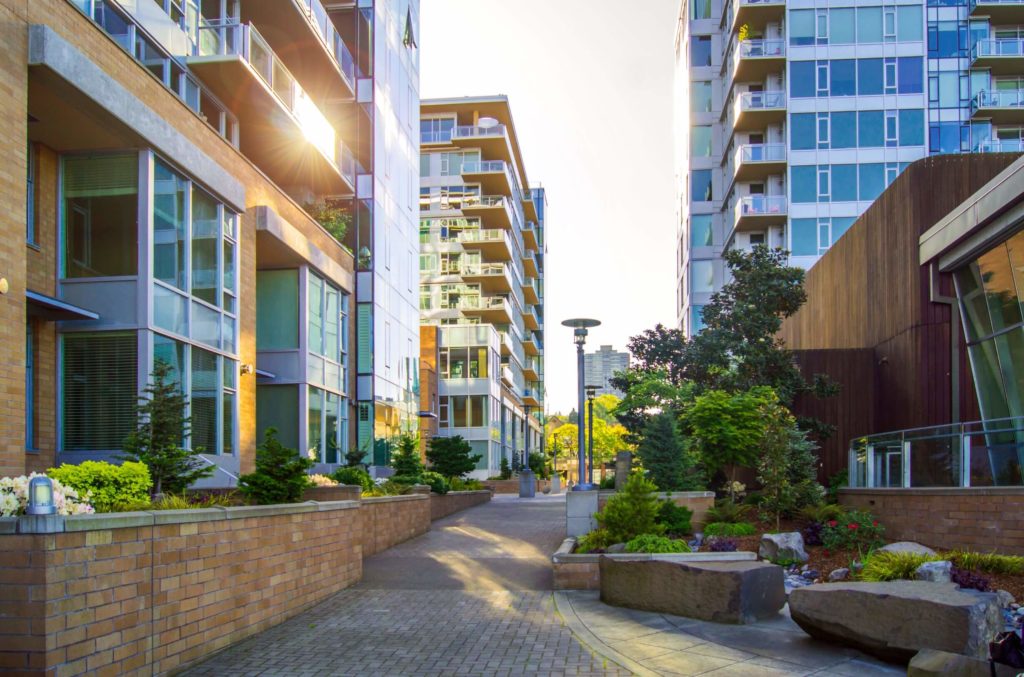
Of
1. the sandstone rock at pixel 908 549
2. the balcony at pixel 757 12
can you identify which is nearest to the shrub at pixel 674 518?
the sandstone rock at pixel 908 549

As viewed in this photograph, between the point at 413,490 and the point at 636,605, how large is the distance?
39.2 ft

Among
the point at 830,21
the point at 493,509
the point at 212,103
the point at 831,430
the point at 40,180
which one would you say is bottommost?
the point at 493,509

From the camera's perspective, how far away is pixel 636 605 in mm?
12328

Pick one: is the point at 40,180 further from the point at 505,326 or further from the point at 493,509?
the point at 505,326

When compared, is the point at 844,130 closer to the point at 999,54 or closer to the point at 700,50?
the point at 999,54

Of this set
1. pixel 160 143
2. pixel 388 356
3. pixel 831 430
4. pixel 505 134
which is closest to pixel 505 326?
pixel 505 134

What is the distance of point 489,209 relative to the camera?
222 ft

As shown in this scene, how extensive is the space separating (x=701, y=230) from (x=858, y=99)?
12114 mm

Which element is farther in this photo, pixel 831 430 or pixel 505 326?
pixel 505 326

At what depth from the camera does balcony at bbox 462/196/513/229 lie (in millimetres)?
67688

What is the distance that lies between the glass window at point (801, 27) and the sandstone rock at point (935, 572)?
1593 inches

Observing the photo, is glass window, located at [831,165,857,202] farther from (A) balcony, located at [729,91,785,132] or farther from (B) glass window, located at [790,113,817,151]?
(A) balcony, located at [729,91,785,132]

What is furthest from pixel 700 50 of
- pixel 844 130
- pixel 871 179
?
pixel 871 179

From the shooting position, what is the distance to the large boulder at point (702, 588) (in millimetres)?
11039
